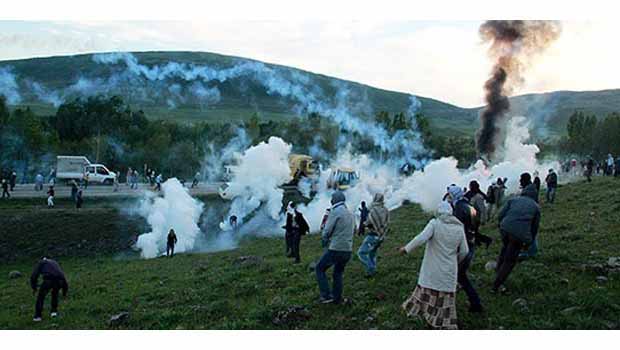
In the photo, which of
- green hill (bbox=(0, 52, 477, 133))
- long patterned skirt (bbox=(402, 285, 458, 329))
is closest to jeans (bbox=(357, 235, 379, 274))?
long patterned skirt (bbox=(402, 285, 458, 329))

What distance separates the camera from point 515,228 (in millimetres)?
10922

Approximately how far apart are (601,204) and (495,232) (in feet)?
25.9

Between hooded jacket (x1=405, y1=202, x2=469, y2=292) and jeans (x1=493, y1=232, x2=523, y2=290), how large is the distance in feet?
6.28

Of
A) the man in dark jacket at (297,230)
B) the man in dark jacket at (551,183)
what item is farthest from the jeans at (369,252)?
the man in dark jacket at (551,183)

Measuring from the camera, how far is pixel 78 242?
32.0 m

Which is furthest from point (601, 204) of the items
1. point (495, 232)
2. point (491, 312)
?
point (491, 312)

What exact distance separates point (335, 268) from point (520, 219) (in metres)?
3.67

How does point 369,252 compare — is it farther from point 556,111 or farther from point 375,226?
point 556,111

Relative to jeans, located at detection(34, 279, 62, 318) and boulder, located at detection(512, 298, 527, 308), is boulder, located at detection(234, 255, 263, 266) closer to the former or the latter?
jeans, located at detection(34, 279, 62, 318)

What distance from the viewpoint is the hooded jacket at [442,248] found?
939cm

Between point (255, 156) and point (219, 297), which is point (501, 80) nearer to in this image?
point (255, 156)

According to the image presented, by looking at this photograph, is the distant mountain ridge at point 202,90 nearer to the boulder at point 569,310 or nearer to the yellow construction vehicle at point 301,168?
the yellow construction vehicle at point 301,168

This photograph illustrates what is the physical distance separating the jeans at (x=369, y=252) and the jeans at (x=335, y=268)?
1888mm

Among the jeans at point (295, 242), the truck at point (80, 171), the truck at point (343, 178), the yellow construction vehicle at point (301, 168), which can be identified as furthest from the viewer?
the yellow construction vehicle at point (301, 168)
